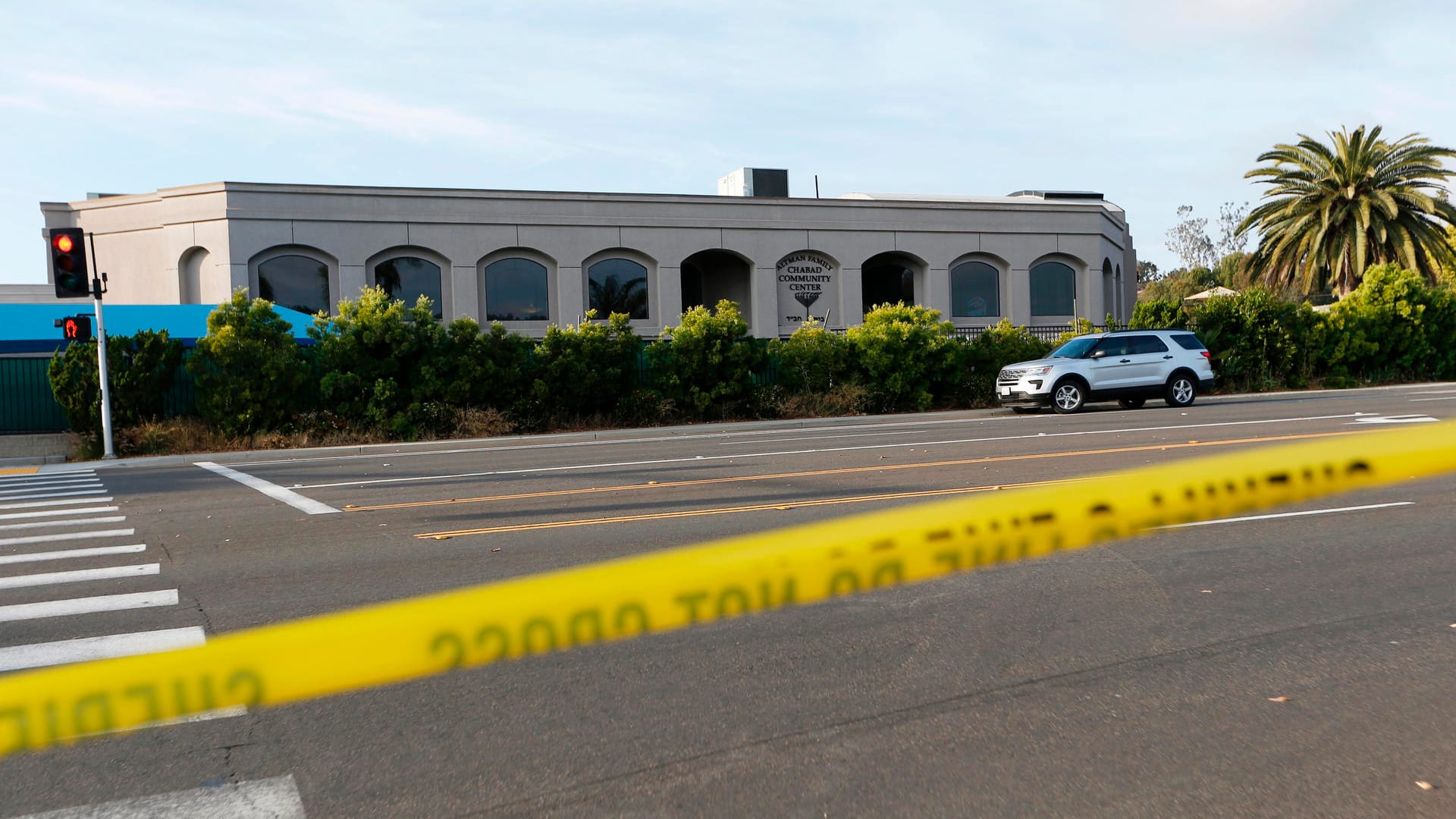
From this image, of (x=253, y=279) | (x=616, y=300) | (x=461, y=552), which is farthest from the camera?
(x=616, y=300)

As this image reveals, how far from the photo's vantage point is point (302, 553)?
812 centimetres

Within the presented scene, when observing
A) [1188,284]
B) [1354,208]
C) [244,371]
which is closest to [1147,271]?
[1188,284]

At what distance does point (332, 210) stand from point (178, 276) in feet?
16.7

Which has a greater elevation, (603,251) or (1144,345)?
(603,251)

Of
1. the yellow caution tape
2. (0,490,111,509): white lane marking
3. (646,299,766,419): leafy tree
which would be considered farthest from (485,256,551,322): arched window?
the yellow caution tape

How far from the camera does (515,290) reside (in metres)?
36.0

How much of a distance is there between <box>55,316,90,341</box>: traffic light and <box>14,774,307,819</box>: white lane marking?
1935 centimetres

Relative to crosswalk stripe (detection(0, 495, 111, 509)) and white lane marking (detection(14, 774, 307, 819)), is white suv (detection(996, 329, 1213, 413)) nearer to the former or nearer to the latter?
crosswalk stripe (detection(0, 495, 111, 509))

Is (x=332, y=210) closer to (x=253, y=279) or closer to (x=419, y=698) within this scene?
(x=253, y=279)

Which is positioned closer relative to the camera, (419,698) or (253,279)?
(419,698)

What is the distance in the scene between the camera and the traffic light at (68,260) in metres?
18.0

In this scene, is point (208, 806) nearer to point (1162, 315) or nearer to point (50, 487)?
point (50, 487)

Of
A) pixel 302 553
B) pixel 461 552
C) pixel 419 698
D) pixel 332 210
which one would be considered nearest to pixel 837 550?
pixel 419 698

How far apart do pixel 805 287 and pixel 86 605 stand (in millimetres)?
33376
